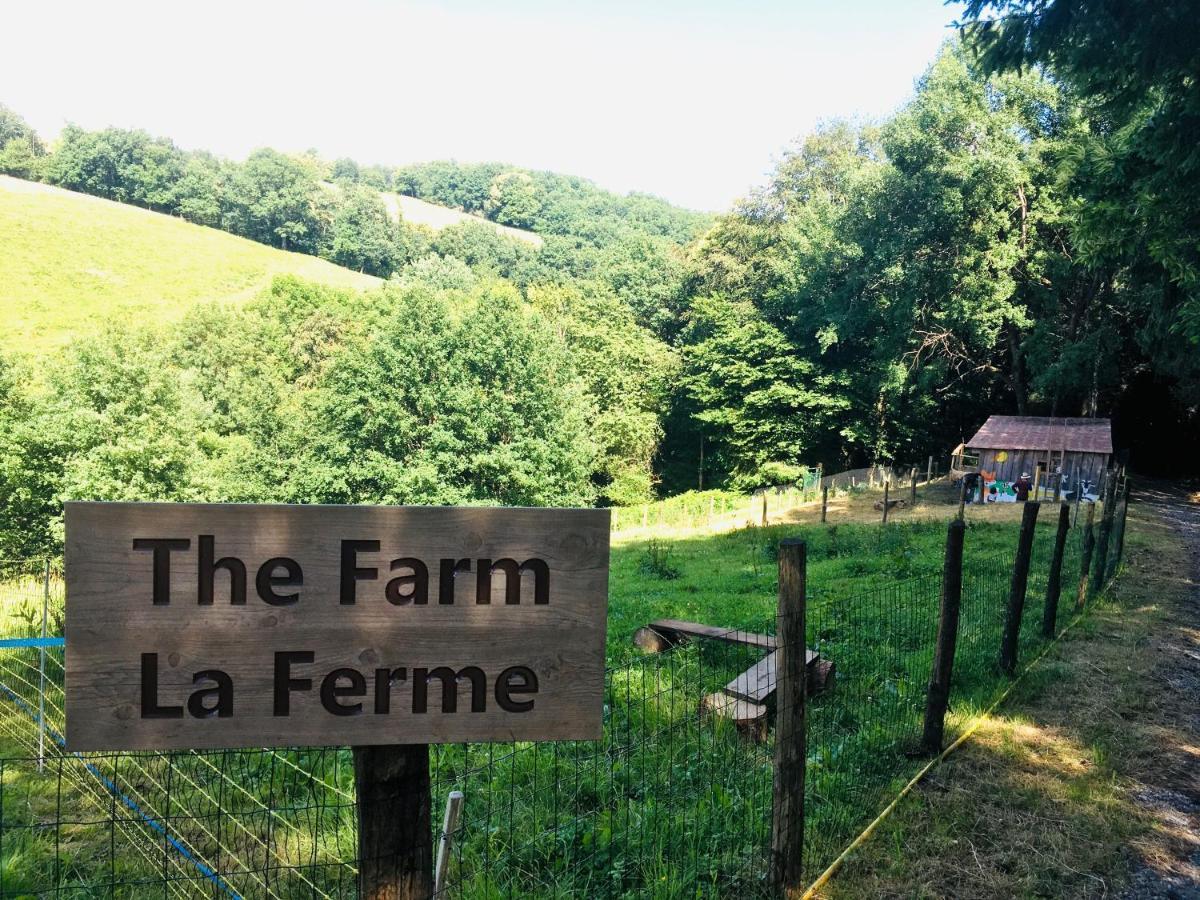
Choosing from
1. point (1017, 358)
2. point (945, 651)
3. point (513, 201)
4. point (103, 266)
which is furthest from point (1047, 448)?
point (513, 201)

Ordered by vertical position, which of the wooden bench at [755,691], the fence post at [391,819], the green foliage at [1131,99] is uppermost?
the green foliage at [1131,99]

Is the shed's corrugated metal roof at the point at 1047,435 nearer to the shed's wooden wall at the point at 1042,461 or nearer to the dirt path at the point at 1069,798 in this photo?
the shed's wooden wall at the point at 1042,461

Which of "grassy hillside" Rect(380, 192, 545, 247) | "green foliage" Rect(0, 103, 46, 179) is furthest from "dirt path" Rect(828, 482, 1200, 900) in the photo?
"green foliage" Rect(0, 103, 46, 179)

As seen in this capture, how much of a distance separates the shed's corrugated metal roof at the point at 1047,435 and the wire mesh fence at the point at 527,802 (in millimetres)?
25905

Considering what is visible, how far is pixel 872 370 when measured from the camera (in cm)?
3900

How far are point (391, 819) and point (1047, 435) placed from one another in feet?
108

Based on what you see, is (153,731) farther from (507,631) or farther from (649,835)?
(649,835)

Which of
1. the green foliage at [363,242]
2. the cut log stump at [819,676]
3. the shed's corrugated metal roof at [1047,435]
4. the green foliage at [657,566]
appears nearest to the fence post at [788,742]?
the cut log stump at [819,676]

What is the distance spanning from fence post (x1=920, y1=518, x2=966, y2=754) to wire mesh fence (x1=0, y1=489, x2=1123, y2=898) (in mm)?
190

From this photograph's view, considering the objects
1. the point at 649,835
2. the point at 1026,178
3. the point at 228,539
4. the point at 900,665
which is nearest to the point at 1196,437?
the point at 1026,178

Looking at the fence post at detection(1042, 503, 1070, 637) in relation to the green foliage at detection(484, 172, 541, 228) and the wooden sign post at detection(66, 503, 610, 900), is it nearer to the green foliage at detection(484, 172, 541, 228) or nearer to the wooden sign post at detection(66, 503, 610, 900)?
the wooden sign post at detection(66, 503, 610, 900)

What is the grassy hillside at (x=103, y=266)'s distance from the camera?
53.5 m

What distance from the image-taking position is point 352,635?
7.02ft

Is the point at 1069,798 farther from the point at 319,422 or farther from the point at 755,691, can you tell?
the point at 319,422
